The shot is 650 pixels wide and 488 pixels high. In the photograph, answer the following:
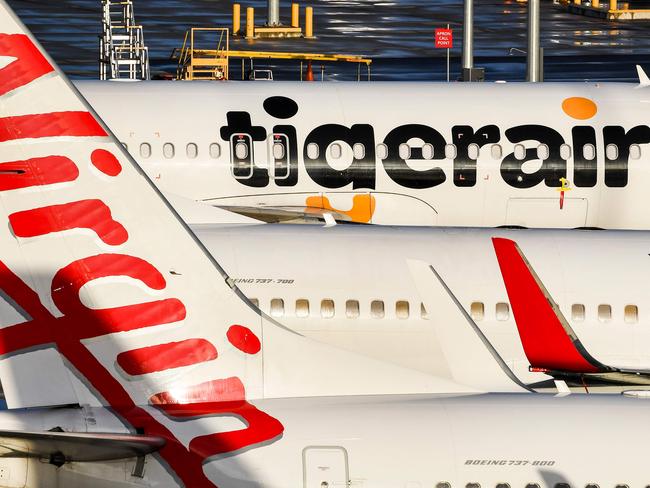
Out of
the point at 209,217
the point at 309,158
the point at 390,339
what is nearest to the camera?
the point at 390,339

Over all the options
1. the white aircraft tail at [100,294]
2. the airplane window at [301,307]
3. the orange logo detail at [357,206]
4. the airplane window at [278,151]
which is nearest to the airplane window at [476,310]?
the airplane window at [301,307]

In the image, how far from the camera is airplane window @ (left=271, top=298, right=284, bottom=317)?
1944cm

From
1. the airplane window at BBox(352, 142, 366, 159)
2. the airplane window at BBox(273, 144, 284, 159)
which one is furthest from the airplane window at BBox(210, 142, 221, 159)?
the airplane window at BBox(352, 142, 366, 159)

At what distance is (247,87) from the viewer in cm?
2958

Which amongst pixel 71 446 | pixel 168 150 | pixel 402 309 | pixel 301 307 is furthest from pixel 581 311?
pixel 168 150

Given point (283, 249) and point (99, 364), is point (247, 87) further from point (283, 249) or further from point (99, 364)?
point (99, 364)

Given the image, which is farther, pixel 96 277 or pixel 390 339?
pixel 390 339

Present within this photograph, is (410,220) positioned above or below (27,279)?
below

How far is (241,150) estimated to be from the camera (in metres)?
29.0

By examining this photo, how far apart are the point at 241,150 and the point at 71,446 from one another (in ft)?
60.1

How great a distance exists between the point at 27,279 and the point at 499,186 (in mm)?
18655

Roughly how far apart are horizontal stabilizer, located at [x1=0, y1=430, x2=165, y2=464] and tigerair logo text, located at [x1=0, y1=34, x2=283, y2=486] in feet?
1.44

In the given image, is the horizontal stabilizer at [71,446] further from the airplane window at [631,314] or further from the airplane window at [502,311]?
the airplane window at [631,314]

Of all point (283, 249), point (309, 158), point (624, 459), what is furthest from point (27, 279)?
point (309, 158)
